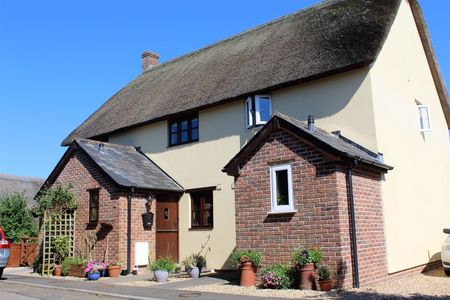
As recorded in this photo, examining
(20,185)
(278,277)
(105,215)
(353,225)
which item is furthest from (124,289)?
(20,185)

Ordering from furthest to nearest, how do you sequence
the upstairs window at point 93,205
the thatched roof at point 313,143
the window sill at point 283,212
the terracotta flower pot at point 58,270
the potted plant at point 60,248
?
the upstairs window at point 93,205 → the potted plant at point 60,248 → the terracotta flower pot at point 58,270 → the window sill at point 283,212 → the thatched roof at point 313,143

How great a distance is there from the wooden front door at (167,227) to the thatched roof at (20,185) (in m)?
20.4

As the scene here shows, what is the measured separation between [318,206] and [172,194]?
771 cm

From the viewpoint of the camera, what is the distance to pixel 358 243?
10.8 metres

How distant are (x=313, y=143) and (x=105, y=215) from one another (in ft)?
26.3

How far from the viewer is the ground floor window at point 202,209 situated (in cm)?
1638

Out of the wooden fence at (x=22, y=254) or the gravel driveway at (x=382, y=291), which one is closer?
the gravel driveway at (x=382, y=291)

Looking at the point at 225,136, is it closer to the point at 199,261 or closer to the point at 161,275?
the point at 199,261

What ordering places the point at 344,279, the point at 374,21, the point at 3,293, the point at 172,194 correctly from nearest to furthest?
the point at 344,279 < the point at 3,293 < the point at 374,21 < the point at 172,194

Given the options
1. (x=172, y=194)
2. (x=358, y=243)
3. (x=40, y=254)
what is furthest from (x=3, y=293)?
(x=358, y=243)

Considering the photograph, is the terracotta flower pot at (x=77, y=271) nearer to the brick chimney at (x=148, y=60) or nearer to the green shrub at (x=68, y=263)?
the green shrub at (x=68, y=263)

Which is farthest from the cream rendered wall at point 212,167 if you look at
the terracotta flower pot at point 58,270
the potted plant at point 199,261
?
the terracotta flower pot at point 58,270

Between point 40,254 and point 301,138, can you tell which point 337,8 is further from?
point 40,254

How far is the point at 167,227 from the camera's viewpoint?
16812 mm
